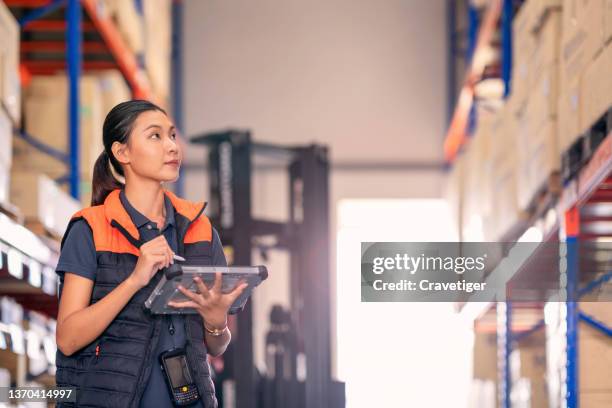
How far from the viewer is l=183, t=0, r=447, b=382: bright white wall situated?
41.0 feet

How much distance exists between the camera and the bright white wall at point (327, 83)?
492 inches

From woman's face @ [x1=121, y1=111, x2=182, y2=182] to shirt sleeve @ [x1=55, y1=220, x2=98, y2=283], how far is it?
0.17 meters

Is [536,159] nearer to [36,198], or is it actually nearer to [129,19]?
[36,198]

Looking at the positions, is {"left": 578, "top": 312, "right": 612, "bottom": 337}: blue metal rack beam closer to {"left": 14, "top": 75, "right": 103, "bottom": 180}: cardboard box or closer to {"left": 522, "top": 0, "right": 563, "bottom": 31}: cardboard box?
{"left": 522, "top": 0, "right": 563, "bottom": 31}: cardboard box

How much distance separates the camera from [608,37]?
12.1 ft

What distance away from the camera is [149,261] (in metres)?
2.03

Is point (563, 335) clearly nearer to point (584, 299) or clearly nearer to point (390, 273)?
point (584, 299)

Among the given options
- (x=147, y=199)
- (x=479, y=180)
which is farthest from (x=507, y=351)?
(x=147, y=199)

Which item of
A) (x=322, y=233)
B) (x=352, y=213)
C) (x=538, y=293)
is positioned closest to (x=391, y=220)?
(x=352, y=213)

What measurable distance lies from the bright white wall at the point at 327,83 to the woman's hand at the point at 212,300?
10.2 meters

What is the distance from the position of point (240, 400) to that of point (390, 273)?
3.57 m

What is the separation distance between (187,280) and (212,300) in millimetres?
80

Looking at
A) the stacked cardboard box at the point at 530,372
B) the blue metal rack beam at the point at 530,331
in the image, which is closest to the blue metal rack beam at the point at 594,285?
the stacked cardboard box at the point at 530,372

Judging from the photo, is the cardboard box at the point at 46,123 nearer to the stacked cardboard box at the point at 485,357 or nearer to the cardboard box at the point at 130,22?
the cardboard box at the point at 130,22
